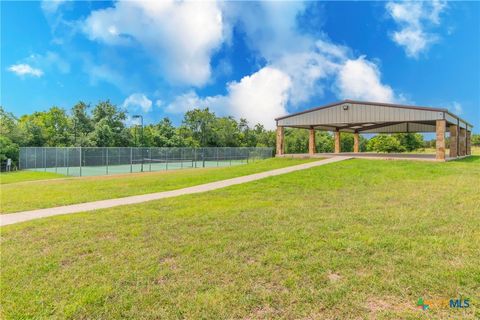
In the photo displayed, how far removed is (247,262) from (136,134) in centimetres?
3851

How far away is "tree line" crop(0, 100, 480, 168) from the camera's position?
29922mm

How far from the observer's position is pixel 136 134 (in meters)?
38.8

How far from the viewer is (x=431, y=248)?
3648 mm

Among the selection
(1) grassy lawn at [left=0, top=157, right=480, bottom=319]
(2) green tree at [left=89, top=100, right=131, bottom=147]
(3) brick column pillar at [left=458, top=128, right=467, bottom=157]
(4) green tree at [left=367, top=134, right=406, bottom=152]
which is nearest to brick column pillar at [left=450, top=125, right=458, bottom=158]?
(3) brick column pillar at [left=458, top=128, right=467, bottom=157]

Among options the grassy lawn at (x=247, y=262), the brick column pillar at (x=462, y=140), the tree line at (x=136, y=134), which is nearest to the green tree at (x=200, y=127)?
the tree line at (x=136, y=134)

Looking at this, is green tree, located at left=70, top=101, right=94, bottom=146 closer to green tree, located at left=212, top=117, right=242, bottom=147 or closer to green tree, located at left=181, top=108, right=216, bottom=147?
green tree, located at left=181, top=108, right=216, bottom=147

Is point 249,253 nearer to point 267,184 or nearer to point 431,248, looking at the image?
point 431,248

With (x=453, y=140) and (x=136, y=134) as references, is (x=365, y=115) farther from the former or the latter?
(x=136, y=134)

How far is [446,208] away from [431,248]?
2.73 m

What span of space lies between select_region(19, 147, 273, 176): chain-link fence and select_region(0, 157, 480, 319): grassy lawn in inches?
741

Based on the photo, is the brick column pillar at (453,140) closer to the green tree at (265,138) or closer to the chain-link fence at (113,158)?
the chain-link fence at (113,158)

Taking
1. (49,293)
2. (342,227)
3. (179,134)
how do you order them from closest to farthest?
1. (49,293)
2. (342,227)
3. (179,134)

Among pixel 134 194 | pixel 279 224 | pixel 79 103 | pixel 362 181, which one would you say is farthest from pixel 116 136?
pixel 279 224

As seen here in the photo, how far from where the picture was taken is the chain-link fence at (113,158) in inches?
950
